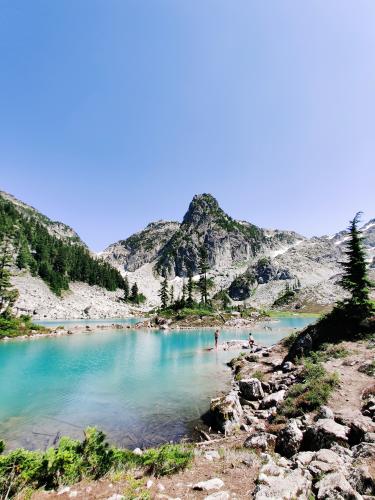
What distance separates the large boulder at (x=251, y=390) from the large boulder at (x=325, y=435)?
8.78 meters

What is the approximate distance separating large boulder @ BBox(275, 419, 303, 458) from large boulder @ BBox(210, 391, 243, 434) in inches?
162

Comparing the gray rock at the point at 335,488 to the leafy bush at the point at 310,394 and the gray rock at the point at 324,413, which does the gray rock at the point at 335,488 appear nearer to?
the gray rock at the point at 324,413

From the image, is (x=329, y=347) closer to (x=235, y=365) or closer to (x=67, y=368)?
(x=235, y=365)

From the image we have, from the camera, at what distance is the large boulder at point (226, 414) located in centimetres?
1570

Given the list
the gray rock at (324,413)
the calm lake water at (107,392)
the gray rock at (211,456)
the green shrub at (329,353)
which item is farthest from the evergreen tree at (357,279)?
the gray rock at (211,456)

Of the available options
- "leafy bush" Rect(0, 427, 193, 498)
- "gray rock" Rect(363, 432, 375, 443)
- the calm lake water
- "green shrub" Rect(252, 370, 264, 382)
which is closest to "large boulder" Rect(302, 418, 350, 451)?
"gray rock" Rect(363, 432, 375, 443)

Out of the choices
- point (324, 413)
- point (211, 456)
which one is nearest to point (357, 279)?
point (324, 413)

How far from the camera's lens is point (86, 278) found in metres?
160

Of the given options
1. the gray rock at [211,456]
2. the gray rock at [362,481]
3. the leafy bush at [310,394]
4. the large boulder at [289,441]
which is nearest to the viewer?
the gray rock at [362,481]

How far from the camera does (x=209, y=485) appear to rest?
8344 mm

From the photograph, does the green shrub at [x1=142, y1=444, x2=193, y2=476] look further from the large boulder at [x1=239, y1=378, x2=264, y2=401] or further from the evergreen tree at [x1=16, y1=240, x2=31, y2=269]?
the evergreen tree at [x1=16, y1=240, x2=31, y2=269]

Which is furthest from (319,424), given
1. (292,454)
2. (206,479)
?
(206,479)

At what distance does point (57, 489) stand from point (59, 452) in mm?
887

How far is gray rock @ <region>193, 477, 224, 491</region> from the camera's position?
823 centimetres
